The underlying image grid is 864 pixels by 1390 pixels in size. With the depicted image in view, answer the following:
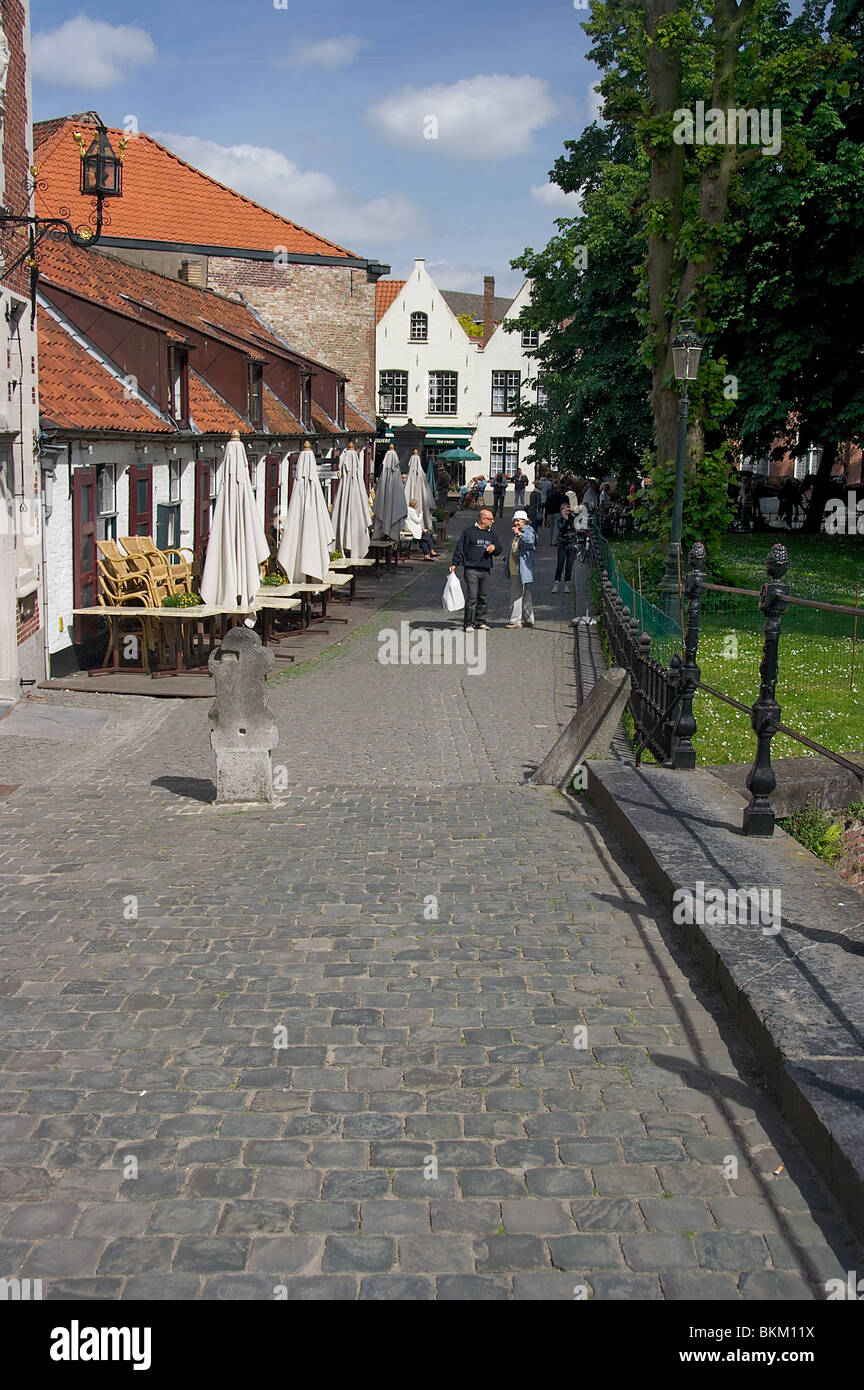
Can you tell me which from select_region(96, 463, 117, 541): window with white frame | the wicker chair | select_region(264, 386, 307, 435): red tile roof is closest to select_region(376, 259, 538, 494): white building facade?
select_region(264, 386, 307, 435): red tile roof

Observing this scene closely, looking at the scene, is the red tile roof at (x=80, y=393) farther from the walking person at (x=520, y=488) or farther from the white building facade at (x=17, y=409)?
the walking person at (x=520, y=488)

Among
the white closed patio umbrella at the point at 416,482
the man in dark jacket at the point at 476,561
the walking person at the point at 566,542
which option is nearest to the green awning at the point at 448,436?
the white closed patio umbrella at the point at 416,482

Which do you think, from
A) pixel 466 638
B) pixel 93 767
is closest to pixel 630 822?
pixel 93 767

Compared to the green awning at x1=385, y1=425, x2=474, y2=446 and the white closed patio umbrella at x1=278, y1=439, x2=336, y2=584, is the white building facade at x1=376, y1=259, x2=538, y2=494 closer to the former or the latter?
the green awning at x1=385, y1=425, x2=474, y2=446

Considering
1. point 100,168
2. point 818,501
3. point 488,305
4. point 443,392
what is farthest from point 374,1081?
point 488,305

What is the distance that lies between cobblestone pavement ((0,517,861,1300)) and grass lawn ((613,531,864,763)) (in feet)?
11.1

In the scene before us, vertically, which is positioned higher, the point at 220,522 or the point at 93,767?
the point at 220,522

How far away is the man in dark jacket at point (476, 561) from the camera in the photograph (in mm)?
19562

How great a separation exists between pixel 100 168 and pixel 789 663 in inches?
362

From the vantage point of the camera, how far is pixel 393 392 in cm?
6944

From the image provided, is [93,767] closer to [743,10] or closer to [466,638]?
[466,638]

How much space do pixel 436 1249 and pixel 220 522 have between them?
13.9 m

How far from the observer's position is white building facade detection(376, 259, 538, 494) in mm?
68375

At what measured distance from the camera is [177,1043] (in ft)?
15.8
